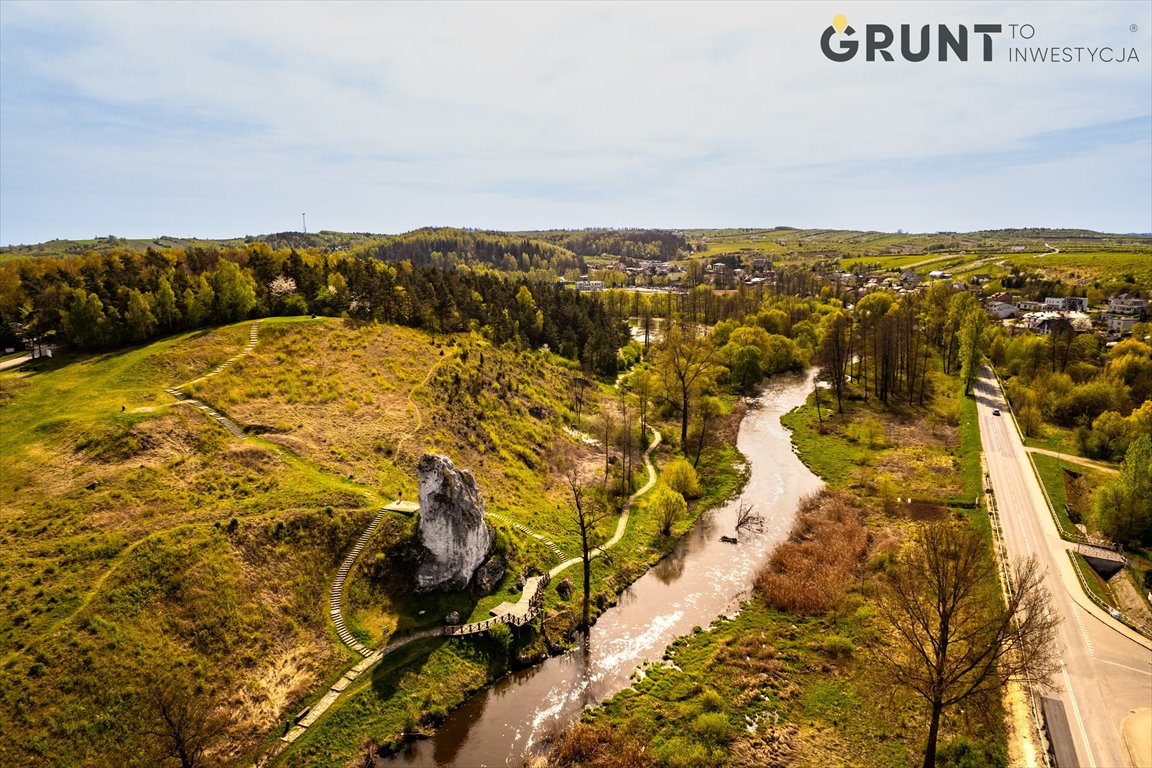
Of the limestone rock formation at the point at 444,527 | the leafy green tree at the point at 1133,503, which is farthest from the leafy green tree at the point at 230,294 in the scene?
the leafy green tree at the point at 1133,503

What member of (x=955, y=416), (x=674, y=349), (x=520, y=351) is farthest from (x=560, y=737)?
(x=955, y=416)

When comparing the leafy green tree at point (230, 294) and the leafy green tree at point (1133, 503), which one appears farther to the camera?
the leafy green tree at point (230, 294)

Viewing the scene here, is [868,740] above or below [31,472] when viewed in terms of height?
below

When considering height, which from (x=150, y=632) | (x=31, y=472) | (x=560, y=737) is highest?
(x=31, y=472)

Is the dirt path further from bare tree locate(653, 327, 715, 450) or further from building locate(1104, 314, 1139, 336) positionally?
building locate(1104, 314, 1139, 336)

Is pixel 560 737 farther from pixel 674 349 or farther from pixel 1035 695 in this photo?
pixel 674 349

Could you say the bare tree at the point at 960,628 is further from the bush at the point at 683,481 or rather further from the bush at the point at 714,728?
the bush at the point at 683,481

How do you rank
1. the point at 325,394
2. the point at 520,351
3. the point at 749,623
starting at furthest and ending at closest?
the point at 520,351, the point at 325,394, the point at 749,623
